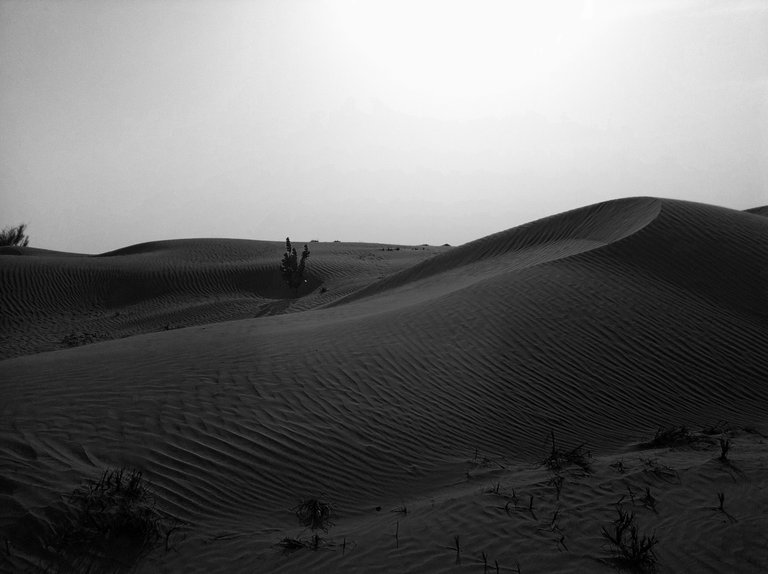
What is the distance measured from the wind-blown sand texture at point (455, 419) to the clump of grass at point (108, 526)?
0.42 ft

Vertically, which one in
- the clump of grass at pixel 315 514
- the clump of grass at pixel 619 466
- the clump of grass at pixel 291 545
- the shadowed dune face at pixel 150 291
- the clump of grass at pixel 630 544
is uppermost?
the shadowed dune face at pixel 150 291

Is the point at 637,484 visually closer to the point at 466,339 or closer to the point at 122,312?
the point at 466,339

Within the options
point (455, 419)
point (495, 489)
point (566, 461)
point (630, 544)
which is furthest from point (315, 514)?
point (455, 419)

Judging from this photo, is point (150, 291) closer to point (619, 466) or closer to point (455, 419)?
point (455, 419)

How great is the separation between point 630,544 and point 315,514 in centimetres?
239

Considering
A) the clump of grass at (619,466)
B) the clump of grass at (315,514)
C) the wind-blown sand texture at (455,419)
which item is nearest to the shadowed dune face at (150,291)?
the wind-blown sand texture at (455,419)

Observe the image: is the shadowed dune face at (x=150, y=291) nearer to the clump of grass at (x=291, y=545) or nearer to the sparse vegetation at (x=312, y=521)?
the sparse vegetation at (x=312, y=521)

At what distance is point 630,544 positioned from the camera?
12.3 feet

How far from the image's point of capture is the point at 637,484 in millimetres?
4664

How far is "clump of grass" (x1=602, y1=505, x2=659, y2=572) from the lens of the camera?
11.5ft

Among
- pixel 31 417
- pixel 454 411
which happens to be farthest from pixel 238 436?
pixel 454 411

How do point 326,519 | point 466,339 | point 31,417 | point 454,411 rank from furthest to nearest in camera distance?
point 466,339
point 454,411
point 31,417
point 326,519

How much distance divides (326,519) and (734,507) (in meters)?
3.14

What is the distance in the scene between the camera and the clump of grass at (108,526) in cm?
371
